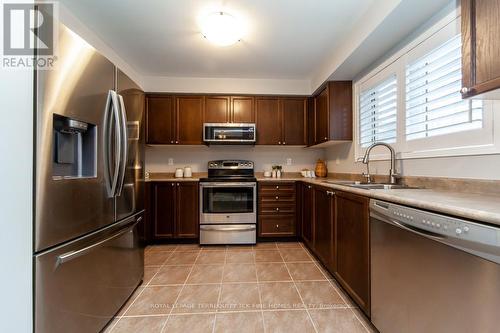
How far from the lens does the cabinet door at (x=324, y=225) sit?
2047 millimetres

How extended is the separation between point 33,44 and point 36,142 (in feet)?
1.35

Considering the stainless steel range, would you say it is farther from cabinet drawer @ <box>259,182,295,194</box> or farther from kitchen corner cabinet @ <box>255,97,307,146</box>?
kitchen corner cabinet @ <box>255,97,307,146</box>

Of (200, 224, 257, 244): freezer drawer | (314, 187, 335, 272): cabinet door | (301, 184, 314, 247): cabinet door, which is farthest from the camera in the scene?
(200, 224, 257, 244): freezer drawer

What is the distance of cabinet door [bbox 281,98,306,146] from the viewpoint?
3430mm

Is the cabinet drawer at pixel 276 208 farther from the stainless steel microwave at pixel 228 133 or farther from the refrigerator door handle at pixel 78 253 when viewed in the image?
the refrigerator door handle at pixel 78 253

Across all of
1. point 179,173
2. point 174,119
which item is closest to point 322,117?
point 174,119

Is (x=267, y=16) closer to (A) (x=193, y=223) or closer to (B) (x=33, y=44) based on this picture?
(B) (x=33, y=44)

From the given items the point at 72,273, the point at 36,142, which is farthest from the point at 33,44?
the point at 72,273

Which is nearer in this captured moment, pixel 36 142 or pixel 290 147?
pixel 36 142

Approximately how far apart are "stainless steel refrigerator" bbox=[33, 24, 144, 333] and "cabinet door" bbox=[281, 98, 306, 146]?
7.30 feet

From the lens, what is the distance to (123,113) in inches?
60.9

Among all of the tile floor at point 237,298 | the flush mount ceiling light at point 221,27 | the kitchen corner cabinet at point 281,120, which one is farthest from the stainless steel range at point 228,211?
the flush mount ceiling light at point 221,27

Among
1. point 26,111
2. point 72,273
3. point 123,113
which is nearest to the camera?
point 26,111

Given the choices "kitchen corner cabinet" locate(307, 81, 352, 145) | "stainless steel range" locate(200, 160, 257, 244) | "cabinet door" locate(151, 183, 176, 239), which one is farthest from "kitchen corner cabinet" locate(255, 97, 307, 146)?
"cabinet door" locate(151, 183, 176, 239)
